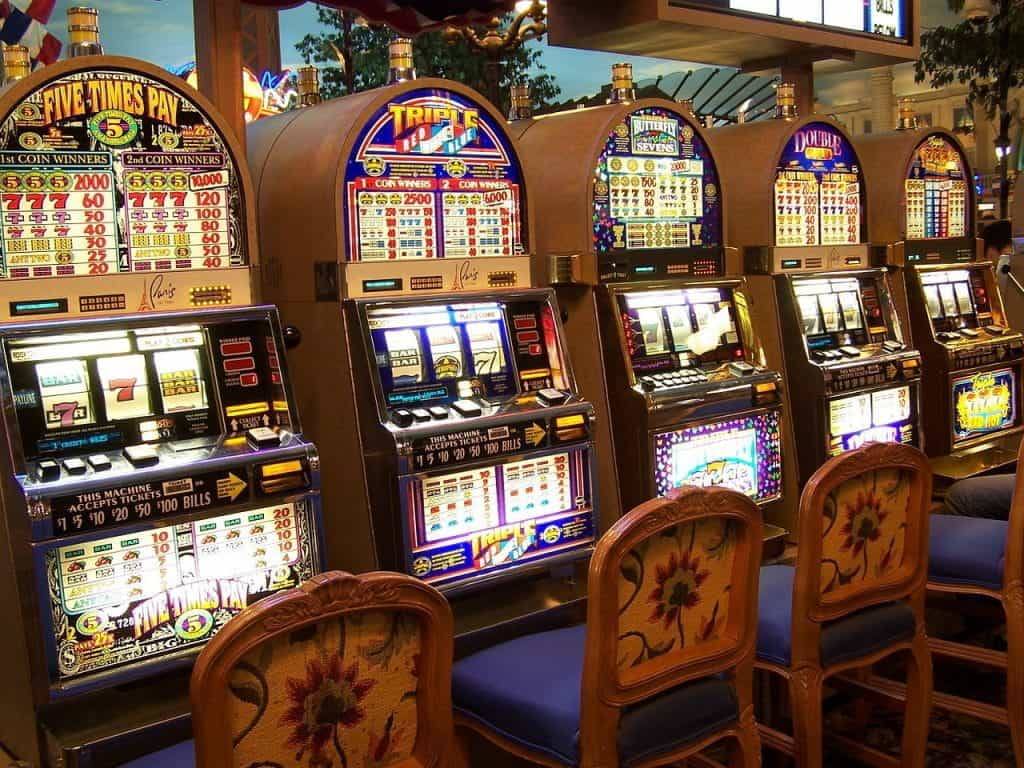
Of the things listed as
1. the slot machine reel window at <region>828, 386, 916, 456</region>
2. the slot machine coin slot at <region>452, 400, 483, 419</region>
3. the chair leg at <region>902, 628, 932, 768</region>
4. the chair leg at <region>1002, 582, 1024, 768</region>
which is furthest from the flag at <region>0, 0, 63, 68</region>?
the chair leg at <region>1002, 582, 1024, 768</region>

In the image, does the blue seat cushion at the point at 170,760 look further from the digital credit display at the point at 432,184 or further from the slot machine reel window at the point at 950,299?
the slot machine reel window at the point at 950,299

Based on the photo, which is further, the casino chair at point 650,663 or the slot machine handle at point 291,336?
the slot machine handle at point 291,336

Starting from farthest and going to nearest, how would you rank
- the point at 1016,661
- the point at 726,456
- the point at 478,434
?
1. the point at 726,456
2. the point at 478,434
3. the point at 1016,661

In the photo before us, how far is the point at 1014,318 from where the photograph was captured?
7898 millimetres

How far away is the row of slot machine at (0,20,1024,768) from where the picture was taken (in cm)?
287

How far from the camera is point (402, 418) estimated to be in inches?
136

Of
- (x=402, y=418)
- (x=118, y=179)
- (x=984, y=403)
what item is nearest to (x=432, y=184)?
(x=402, y=418)

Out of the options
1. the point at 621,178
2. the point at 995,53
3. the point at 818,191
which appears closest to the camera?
the point at 621,178

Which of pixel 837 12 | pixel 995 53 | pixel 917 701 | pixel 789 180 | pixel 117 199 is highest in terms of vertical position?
pixel 995 53

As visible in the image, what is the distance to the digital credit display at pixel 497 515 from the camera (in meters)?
3.55

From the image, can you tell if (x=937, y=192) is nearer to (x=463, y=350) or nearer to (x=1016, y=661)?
(x=1016, y=661)

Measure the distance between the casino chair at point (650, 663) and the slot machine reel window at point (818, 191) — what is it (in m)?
2.97

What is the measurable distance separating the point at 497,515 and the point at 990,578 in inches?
63.2

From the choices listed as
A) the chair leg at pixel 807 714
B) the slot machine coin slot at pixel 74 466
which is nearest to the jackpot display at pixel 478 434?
the slot machine coin slot at pixel 74 466
